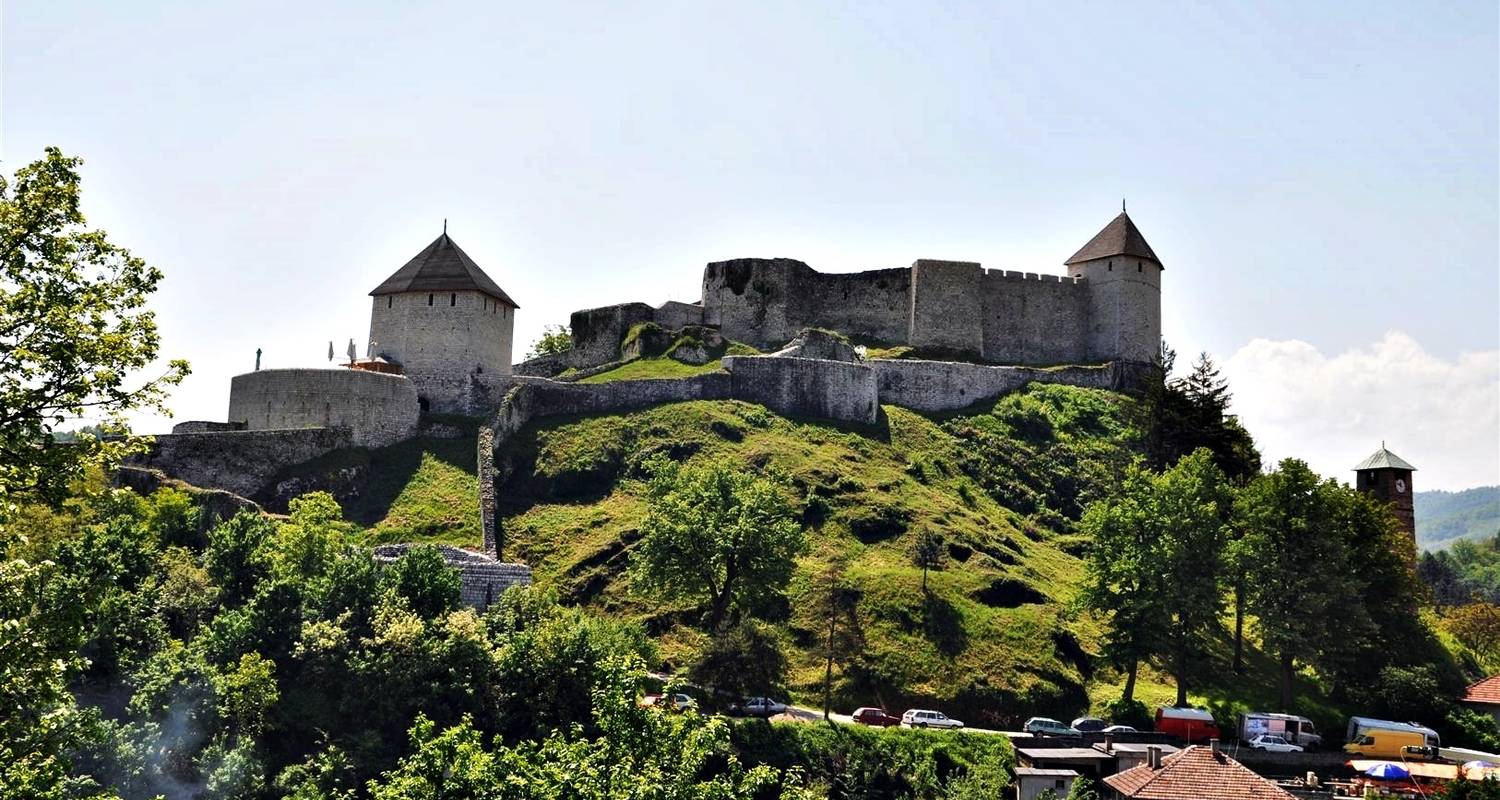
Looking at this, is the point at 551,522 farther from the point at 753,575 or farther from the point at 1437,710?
the point at 1437,710

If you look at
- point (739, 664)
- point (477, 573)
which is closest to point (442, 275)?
point (477, 573)

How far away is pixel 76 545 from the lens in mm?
39438

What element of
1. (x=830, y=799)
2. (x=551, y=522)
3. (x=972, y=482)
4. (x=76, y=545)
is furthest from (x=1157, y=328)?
(x=76, y=545)

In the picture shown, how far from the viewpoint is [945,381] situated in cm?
6719

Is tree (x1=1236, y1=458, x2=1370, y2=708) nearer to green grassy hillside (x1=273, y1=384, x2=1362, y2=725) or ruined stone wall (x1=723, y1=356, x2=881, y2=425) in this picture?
green grassy hillside (x1=273, y1=384, x2=1362, y2=725)

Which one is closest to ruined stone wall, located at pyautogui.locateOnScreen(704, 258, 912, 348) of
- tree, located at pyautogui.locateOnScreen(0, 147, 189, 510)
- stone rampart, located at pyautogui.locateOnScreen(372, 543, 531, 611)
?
stone rampart, located at pyautogui.locateOnScreen(372, 543, 531, 611)

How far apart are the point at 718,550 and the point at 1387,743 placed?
21.7 m

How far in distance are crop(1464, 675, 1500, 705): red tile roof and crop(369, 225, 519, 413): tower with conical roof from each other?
130 feet

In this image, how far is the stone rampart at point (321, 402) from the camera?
53156mm

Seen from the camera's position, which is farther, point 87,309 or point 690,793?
point 690,793

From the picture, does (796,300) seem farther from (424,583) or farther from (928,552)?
(424,583)

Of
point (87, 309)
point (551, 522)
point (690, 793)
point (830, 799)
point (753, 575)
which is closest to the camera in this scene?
point (87, 309)

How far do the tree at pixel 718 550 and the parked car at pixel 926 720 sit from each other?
598cm

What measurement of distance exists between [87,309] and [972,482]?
1819 inches
